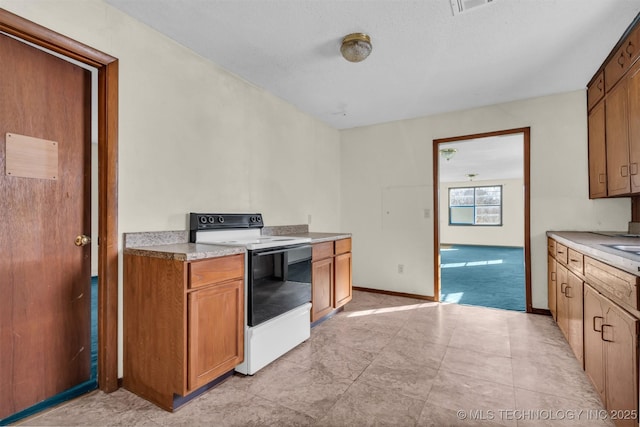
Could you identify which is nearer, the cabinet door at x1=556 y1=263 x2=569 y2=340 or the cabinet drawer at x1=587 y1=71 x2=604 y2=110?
the cabinet door at x1=556 y1=263 x2=569 y2=340

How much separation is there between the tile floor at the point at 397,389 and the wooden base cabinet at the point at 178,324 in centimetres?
15

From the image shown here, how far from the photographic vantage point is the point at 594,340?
1729mm

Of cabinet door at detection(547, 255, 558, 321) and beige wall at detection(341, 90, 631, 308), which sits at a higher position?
beige wall at detection(341, 90, 631, 308)

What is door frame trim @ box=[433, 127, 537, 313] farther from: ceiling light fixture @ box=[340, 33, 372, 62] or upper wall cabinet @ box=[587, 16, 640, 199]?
ceiling light fixture @ box=[340, 33, 372, 62]

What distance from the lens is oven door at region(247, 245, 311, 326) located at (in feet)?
6.75

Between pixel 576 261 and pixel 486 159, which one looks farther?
pixel 486 159

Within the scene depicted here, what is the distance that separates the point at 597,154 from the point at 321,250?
105 inches

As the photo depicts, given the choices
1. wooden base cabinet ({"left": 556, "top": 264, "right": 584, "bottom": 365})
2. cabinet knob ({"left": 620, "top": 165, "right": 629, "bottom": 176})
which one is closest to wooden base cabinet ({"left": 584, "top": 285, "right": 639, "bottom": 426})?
wooden base cabinet ({"left": 556, "top": 264, "right": 584, "bottom": 365})

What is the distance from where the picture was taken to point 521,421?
5.24ft

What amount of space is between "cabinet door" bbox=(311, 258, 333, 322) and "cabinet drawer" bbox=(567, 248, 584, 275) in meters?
1.90

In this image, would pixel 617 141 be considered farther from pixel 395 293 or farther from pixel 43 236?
pixel 43 236

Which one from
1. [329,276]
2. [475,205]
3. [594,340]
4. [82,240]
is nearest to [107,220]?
[82,240]

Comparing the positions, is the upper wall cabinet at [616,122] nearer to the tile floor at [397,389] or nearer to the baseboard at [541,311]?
the baseboard at [541,311]

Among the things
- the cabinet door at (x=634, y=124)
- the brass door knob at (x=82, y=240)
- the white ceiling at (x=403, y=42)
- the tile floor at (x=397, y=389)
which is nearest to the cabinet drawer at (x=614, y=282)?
the tile floor at (x=397, y=389)
